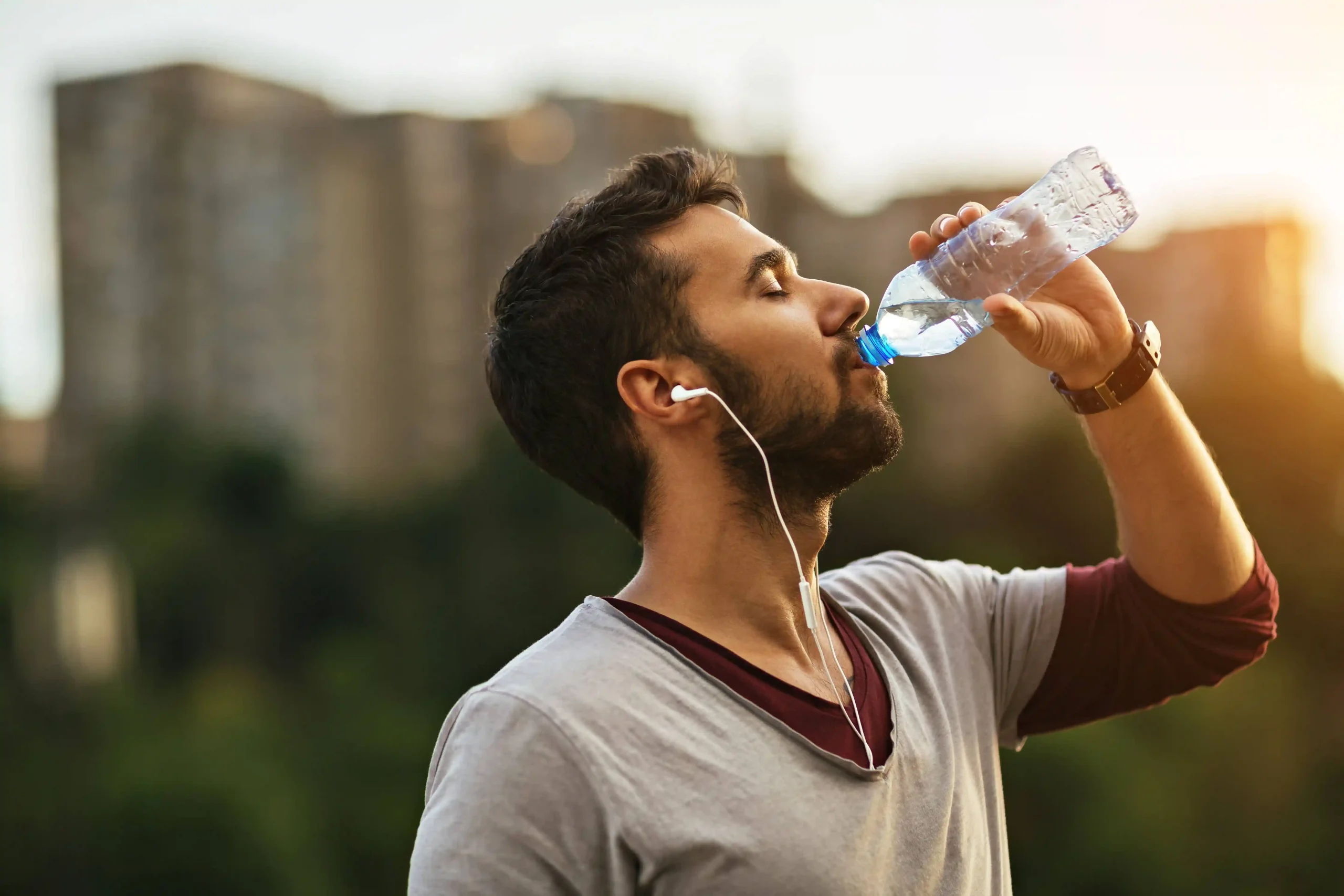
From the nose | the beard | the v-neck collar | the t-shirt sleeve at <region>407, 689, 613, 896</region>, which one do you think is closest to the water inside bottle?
the nose

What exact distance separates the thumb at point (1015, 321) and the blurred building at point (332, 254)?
29.3 m

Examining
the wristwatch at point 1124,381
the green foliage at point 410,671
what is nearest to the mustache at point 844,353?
the wristwatch at point 1124,381

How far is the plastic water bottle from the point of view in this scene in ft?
7.69

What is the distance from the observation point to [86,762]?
31391mm

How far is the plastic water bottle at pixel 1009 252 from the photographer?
2.34m

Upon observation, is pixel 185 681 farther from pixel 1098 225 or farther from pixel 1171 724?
pixel 1098 225

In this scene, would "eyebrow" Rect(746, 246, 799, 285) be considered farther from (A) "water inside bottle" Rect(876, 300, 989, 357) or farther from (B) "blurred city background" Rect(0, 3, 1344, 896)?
(B) "blurred city background" Rect(0, 3, 1344, 896)

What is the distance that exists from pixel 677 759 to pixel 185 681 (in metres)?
34.4

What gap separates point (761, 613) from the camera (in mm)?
2133

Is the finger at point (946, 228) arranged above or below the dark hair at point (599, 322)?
above

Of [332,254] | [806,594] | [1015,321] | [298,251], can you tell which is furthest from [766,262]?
[298,251]

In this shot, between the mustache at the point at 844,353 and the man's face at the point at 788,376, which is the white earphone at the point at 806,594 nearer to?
the man's face at the point at 788,376

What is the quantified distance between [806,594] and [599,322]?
55cm

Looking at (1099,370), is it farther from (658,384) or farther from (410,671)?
(410,671)
